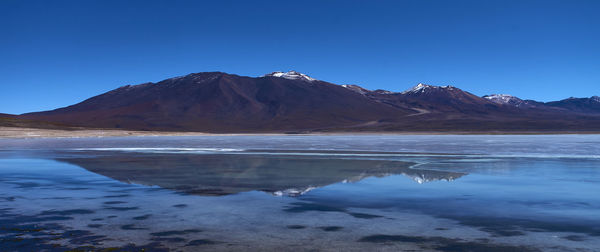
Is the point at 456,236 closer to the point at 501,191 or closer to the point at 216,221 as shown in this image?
the point at 216,221

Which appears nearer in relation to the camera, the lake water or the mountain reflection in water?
the lake water

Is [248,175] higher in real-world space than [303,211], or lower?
higher

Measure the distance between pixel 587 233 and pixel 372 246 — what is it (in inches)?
154

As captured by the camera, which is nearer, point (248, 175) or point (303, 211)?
point (303, 211)

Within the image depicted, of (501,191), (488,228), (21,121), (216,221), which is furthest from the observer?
(21,121)

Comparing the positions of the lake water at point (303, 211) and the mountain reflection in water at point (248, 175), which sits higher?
the mountain reflection in water at point (248, 175)

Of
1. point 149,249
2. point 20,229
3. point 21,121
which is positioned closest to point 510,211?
point 149,249

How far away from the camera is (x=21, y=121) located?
10662cm

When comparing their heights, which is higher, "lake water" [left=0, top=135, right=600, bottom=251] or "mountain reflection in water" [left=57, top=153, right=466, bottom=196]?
"mountain reflection in water" [left=57, top=153, right=466, bottom=196]

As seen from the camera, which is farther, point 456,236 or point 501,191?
point 501,191

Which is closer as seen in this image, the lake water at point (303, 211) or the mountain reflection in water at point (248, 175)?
the lake water at point (303, 211)

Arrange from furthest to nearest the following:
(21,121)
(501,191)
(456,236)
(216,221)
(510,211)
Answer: (21,121), (501,191), (510,211), (216,221), (456,236)

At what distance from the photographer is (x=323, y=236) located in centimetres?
809

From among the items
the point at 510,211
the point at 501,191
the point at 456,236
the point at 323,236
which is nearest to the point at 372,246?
the point at 323,236
